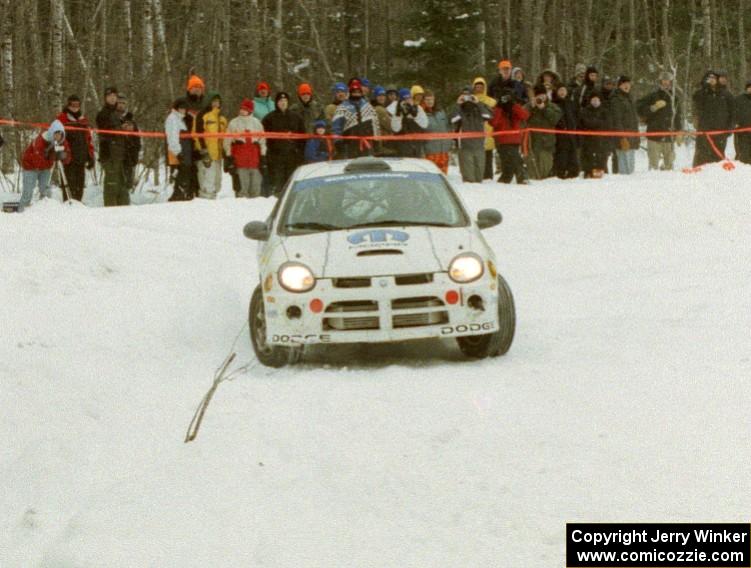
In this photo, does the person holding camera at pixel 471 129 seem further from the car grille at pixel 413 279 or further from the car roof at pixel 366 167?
the car grille at pixel 413 279

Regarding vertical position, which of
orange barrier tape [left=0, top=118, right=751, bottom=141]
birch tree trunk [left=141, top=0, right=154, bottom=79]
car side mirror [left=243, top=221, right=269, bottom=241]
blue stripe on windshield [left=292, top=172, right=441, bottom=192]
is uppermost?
birch tree trunk [left=141, top=0, right=154, bottom=79]

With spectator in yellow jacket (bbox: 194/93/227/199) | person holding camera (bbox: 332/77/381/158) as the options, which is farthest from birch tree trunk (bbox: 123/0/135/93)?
person holding camera (bbox: 332/77/381/158)

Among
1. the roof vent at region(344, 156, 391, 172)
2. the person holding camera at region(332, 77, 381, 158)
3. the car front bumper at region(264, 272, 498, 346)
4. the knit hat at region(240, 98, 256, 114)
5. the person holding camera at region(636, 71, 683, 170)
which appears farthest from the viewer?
the person holding camera at region(636, 71, 683, 170)

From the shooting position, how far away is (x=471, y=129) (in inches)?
759

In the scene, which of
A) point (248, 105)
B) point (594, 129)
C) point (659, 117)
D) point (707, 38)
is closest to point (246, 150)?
point (248, 105)

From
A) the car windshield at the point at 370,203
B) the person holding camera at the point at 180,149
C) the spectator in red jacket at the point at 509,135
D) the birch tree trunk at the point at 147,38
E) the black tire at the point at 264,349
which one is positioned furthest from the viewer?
the birch tree trunk at the point at 147,38

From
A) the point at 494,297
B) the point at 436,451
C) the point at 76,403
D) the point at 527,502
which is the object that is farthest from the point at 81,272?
the point at 527,502

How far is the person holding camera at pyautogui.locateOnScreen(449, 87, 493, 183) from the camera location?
63.1 feet

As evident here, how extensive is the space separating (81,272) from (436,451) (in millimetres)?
6146

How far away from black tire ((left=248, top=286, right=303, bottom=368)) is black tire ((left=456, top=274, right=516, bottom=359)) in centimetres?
132

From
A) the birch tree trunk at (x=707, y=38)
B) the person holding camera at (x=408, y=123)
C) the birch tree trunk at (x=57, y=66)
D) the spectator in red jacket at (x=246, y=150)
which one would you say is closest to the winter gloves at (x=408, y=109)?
the person holding camera at (x=408, y=123)

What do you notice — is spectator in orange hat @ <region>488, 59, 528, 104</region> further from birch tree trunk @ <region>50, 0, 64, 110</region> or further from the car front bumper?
the car front bumper

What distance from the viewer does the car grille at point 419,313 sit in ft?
26.9

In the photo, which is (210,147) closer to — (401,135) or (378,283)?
(401,135)
